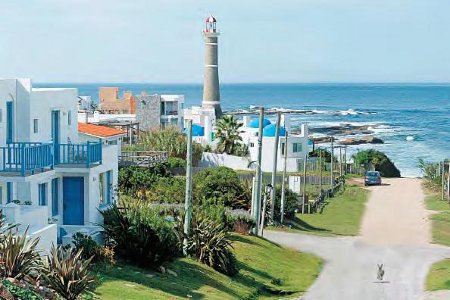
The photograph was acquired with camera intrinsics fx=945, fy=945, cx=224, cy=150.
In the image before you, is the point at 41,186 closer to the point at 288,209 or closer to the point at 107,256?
the point at 107,256

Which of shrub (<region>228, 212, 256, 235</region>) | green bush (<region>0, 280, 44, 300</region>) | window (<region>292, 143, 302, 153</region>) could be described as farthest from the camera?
window (<region>292, 143, 302, 153</region>)

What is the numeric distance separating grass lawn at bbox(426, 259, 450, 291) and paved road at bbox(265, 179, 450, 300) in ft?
0.96

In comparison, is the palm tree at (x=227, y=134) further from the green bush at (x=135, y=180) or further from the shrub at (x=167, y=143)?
the green bush at (x=135, y=180)

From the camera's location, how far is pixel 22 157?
2448 centimetres

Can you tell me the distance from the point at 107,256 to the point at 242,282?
5.25 meters

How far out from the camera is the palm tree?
7594 centimetres

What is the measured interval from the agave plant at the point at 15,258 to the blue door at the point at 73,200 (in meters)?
9.64

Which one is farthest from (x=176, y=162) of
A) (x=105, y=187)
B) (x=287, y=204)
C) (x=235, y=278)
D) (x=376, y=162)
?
(x=235, y=278)

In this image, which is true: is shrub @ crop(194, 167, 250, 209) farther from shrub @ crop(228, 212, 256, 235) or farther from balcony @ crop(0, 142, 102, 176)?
balcony @ crop(0, 142, 102, 176)

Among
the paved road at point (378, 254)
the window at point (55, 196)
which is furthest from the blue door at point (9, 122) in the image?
the paved road at point (378, 254)

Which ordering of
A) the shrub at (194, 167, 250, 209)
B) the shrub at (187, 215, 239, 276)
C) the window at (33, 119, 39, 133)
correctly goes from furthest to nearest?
1. the shrub at (194, 167, 250, 209)
2. the shrub at (187, 215, 239, 276)
3. the window at (33, 119, 39, 133)

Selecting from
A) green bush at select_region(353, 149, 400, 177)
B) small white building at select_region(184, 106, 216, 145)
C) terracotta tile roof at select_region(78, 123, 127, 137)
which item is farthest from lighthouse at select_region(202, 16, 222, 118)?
terracotta tile roof at select_region(78, 123, 127, 137)

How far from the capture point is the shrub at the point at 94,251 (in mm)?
23392

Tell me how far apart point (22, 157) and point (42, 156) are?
4.30 feet
